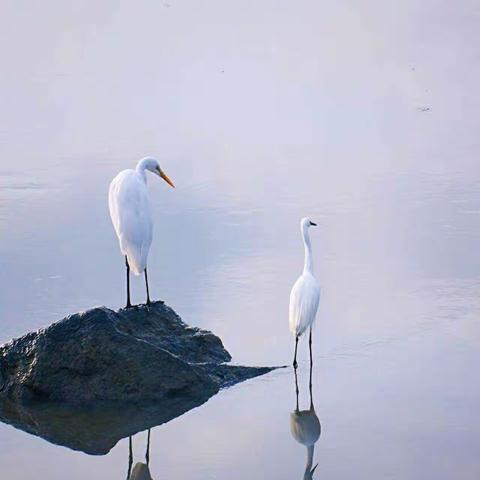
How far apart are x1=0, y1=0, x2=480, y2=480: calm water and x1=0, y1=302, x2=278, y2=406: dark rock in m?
0.30

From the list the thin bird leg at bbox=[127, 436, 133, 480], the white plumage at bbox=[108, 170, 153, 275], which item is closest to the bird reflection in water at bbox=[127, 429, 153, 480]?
the thin bird leg at bbox=[127, 436, 133, 480]

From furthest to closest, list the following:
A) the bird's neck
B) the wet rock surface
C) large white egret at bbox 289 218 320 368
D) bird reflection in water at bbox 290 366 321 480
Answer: the bird's neck
large white egret at bbox 289 218 320 368
the wet rock surface
bird reflection in water at bbox 290 366 321 480

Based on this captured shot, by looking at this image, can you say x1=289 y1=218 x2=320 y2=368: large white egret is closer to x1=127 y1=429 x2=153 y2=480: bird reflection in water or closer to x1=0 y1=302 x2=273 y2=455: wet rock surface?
x1=0 y1=302 x2=273 y2=455: wet rock surface

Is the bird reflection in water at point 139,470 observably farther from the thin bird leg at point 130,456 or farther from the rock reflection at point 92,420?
the rock reflection at point 92,420

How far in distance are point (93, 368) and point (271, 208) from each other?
192 inches

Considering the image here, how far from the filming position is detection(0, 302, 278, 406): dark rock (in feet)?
23.0

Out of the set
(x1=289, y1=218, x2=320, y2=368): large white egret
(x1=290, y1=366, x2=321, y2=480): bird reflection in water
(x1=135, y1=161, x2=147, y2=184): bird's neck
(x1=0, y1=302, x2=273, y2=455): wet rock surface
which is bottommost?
(x1=290, y1=366, x2=321, y2=480): bird reflection in water

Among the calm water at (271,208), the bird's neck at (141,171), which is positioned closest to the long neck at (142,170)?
the bird's neck at (141,171)

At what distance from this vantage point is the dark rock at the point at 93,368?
276 inches

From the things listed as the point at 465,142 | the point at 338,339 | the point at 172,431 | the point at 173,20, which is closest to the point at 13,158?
the point at 465,142

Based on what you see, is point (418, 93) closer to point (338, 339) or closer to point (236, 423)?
point (338, 339)

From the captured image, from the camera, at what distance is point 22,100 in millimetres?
17703

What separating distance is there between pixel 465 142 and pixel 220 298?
22.0 ft

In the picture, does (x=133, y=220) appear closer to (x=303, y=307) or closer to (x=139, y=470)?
(x=303, y=307)
